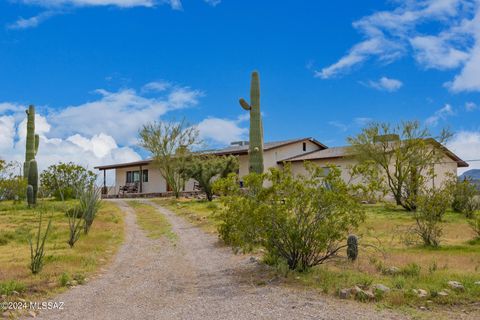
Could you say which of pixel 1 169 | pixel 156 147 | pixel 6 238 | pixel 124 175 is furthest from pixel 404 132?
pixel 124 175

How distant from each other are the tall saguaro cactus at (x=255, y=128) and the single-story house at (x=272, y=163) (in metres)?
8.44

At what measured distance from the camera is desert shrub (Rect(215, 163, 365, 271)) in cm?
852

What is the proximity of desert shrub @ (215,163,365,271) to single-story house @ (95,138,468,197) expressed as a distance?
1937 cm

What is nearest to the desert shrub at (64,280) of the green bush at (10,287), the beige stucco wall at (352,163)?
the green bush at (10,287)

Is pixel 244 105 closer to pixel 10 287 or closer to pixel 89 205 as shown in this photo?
pixel 89 205

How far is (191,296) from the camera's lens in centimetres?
740

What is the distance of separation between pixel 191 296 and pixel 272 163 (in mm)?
27773

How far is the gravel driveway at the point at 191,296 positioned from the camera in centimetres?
642

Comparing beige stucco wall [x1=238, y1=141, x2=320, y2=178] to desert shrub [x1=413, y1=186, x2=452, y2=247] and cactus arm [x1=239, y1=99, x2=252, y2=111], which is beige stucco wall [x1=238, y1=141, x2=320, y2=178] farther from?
desert shrub [x1=413, y1=186, x2=452, y2=247]

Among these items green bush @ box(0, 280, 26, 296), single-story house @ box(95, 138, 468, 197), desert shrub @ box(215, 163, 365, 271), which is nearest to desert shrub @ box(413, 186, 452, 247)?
desert shrub @ box(215, 163, 365, 271)

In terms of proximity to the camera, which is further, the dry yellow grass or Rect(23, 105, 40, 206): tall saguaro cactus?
Rect(23, 105, 40, 206): tall saguaro cactus

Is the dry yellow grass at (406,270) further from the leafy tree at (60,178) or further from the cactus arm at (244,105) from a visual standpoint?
the leafy tree at (60,178)

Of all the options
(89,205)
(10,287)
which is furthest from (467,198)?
(10,287)

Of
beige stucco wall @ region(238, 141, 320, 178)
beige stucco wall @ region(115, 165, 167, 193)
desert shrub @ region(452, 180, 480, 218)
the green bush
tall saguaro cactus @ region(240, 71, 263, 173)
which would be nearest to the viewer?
the green bush
